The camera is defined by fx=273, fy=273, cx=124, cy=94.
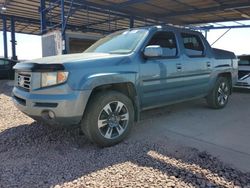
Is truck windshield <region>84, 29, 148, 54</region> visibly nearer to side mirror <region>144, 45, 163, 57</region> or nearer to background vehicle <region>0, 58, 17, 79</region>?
side mirror <region>144, 45, 163, 57</region>

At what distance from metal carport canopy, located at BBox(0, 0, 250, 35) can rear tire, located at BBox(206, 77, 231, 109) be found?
637 cm

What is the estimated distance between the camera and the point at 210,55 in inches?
246

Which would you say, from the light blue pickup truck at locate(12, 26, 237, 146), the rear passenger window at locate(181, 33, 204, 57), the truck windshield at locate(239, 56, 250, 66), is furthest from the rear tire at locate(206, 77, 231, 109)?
the truck windshield at locate(239, 56, 250, 66)

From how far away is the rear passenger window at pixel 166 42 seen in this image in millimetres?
5125

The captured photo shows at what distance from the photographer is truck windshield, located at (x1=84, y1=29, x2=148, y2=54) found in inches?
186

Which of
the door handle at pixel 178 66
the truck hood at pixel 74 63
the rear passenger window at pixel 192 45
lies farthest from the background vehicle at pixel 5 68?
the door handle at pixel 178 66

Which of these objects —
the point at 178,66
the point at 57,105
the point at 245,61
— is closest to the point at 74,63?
the point at 57,105

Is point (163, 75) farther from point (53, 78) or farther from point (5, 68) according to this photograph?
point (5, 68)

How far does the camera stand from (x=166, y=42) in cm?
537

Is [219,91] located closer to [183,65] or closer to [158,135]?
[183,65]

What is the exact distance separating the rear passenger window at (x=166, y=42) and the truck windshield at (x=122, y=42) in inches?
11.4

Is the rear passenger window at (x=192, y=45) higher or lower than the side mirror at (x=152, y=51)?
higher

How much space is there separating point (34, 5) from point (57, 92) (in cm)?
1304

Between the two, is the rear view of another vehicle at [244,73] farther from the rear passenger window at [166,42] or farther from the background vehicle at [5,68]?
the background vehicle at [5,68]
